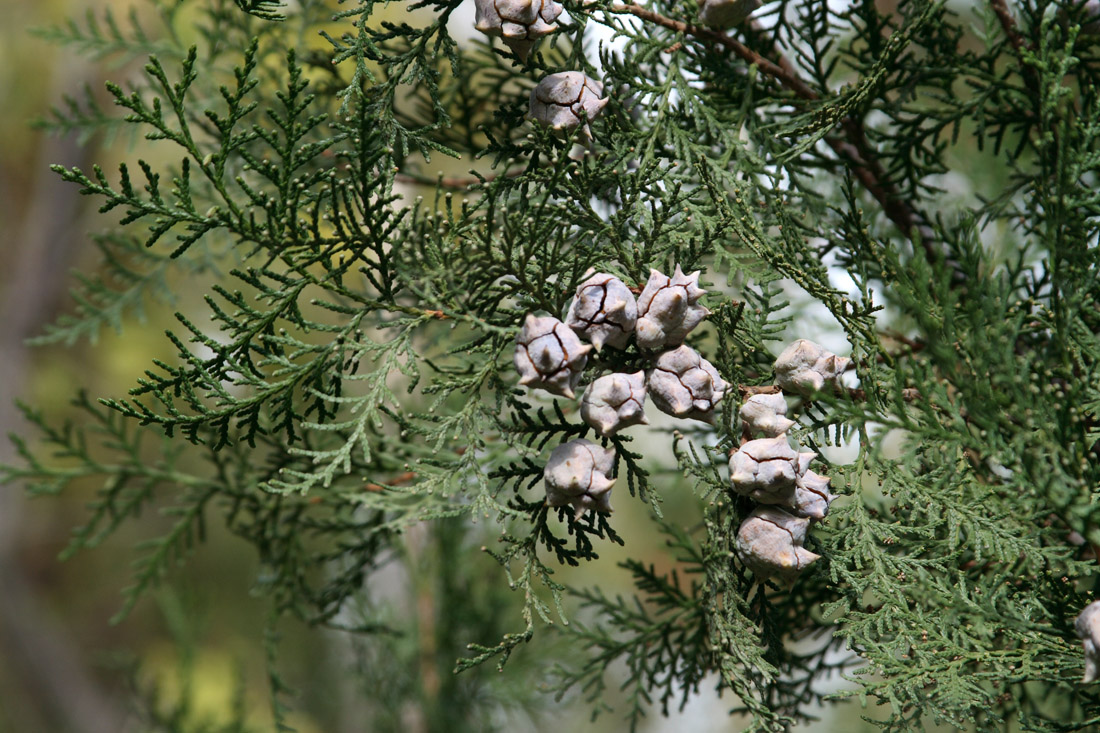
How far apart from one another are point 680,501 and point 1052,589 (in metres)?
2.40

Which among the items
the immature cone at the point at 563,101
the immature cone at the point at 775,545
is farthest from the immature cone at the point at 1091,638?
the immature cone at the point at 563,101

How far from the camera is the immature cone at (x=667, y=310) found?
731mm

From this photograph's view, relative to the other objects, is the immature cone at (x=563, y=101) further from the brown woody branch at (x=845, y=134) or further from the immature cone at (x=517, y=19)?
the brown woody branch at (x=845, y=134)

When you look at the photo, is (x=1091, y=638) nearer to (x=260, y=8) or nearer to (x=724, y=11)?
(x=724, y=11)

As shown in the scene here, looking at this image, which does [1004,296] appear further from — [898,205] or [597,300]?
[898,205]

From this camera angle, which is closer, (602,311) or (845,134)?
(602,311)

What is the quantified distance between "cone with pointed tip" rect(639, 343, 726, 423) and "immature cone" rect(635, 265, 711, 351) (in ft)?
0.07

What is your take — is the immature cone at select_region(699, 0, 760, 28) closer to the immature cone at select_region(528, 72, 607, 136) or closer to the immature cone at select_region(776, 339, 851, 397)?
the immature cone at select_region(528, 72, 607, 136)

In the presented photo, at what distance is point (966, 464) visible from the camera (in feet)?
2.90

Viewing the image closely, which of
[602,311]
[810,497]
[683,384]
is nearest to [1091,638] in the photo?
[810,497]

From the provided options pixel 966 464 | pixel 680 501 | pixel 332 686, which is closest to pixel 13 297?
pixel 332 686

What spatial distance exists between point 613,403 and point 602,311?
3.5 inches

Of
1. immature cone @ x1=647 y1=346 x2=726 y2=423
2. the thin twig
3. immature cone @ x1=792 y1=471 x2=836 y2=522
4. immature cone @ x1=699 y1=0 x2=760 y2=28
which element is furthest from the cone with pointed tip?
the thin twig

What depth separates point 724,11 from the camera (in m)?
0.92
